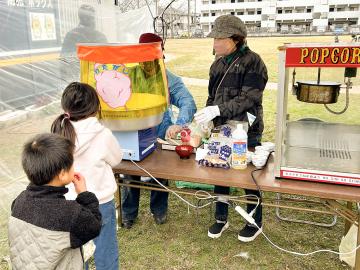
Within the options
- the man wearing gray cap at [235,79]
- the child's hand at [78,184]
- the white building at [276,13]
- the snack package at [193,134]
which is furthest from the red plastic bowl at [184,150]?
the white building at [276,13]

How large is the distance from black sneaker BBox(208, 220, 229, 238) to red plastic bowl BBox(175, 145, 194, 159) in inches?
28.5

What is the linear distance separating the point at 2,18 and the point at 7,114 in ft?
2.70

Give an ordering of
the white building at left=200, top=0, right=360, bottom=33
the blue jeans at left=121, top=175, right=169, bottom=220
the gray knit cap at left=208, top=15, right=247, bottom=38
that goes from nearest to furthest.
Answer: the gray knit cap at left=208, top=15, right=247, bottom=38, the blue jeans at left=121, top=175, right=169, bottom=220, the white building at left=200, top=0, right=360, bottom=33

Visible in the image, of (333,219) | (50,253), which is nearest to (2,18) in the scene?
(50,253)

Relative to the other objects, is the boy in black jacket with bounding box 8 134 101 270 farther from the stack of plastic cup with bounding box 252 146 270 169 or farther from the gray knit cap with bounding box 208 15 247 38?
the gray knit cap with bounding box 208 15 247 38

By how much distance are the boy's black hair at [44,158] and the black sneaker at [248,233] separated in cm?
171

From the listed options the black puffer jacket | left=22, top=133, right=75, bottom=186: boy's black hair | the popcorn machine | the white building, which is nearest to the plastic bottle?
the popcorn machine

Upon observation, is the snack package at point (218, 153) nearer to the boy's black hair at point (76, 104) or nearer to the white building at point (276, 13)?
the boy's black hair at point (76, 104)

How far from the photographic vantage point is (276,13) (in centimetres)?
3412

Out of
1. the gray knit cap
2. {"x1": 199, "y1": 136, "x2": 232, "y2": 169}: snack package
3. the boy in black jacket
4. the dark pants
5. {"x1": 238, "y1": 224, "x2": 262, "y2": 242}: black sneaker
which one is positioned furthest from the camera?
{"x1": 238, "y1": 224, "x2": 262, "y2": 242}: black sneaker

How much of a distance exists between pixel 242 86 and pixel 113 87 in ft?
2.86

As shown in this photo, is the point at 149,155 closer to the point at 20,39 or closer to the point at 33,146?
the point at 33,146

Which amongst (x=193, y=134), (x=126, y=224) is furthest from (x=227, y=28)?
(x=126, y=224)

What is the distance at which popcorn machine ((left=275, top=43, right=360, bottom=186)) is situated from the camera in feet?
5.31
